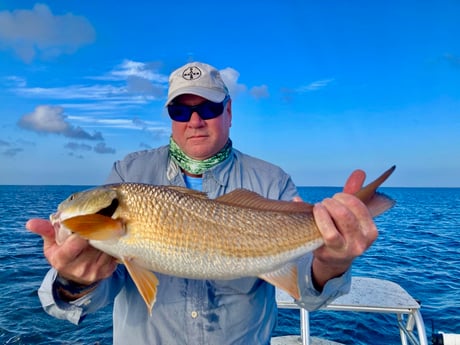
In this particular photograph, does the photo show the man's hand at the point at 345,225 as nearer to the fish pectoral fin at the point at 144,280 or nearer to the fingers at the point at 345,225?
the fingers at the point at 345,225

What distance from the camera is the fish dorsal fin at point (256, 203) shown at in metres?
3.07

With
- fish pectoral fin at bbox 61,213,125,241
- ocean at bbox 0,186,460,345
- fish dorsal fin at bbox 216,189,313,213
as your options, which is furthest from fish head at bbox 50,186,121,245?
ocean at bbox 0,186,460,345

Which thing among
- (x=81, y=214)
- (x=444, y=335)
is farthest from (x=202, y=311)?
(x=444, y=335)

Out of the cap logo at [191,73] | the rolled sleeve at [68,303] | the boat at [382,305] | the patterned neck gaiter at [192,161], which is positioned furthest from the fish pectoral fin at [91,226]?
the boat at [382,305]

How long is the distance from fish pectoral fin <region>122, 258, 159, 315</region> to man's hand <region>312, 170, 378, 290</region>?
1.34m

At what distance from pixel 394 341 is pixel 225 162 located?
358 inches

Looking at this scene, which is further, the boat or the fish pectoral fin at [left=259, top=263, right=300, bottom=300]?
the boat

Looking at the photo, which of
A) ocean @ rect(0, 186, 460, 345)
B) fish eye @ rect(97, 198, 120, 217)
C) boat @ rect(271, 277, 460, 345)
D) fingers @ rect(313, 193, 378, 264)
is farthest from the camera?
ocean @ rect(0, 186, 460, 345)

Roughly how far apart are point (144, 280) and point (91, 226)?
57 centimetres

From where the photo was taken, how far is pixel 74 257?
2.78 m

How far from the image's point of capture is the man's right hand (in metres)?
2.73

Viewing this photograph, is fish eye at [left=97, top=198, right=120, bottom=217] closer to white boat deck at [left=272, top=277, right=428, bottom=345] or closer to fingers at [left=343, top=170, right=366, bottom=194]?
fingers at [left=343, top=170, right=366, bottom=194]

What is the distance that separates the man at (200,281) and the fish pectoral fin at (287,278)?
243 mm

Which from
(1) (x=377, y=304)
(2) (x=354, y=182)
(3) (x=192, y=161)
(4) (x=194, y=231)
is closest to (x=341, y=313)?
(1) (x=377, y=304)
